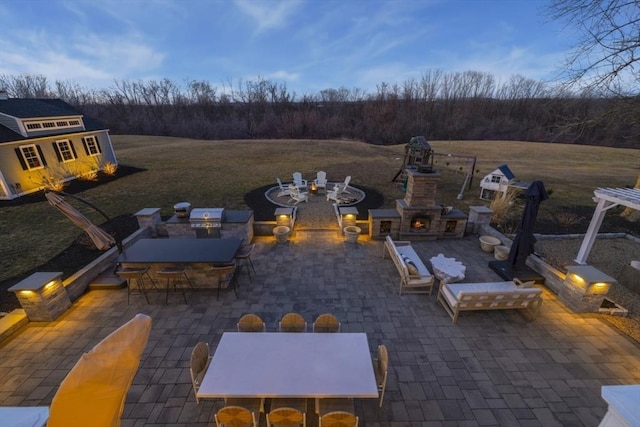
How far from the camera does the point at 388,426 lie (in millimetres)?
4141

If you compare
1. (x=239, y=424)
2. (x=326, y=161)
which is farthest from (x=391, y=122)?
(x=239, y=424)

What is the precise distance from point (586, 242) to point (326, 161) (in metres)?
18.4

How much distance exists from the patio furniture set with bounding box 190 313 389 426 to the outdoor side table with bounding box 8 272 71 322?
4.52 meters

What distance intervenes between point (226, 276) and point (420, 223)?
6989mm

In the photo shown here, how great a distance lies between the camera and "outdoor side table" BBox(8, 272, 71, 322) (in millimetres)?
5820

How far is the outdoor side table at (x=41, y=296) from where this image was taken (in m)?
5.82

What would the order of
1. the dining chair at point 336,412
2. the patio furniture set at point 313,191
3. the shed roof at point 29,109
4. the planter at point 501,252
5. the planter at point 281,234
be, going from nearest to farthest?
the dining chair at point 336,412 < the planter at point 501,252 < the planter at point 281,234 < the patio furniture set at point 313,191 < the shed roof at point 29,109

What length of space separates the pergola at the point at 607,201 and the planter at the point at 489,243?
2.08 meters

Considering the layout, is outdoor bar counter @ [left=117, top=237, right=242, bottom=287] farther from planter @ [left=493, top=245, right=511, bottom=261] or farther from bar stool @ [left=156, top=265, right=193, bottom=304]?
planter @ [left=493, top=245, right=511, bottom=261]

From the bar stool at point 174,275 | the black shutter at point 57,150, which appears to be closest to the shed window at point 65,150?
the black shutter at point 57,150

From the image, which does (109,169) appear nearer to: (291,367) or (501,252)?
(291,367)

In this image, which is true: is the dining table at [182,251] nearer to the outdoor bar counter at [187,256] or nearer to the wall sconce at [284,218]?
the outdoor bar counter at [187,256]

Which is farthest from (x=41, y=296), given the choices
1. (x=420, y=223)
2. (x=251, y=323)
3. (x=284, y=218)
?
(x=420, y=223)

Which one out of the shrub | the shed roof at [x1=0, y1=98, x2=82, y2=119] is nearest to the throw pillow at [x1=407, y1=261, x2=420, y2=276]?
the shrub
